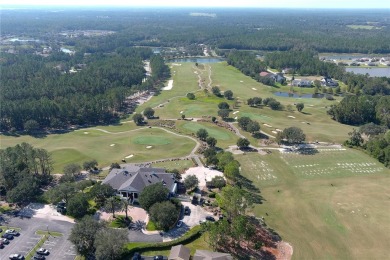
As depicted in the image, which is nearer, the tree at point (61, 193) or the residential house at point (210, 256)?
the residential house at point (210, 256)

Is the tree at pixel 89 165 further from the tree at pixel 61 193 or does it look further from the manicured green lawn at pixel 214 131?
the manicured green lawn at pixel 214 131

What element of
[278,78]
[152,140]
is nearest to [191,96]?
[152,140]

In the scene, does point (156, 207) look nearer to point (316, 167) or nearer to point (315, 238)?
point (315, 238)

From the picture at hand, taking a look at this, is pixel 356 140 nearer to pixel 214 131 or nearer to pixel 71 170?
pixel 214 131

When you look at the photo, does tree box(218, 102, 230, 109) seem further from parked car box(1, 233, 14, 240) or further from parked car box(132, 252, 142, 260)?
parked car box(1, 233, 14, 240)

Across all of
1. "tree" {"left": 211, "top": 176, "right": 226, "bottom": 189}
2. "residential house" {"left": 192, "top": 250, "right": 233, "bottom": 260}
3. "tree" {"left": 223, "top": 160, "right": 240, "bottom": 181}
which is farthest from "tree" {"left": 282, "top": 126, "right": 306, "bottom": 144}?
"residential house" {"left": 192, "top": 250, "right": 233, "bottom": 260}

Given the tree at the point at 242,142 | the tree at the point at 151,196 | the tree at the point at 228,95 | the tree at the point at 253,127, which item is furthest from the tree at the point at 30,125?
the tree at the point at 228,95

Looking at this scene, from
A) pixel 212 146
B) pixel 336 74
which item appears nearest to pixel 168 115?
pixel 212 146
